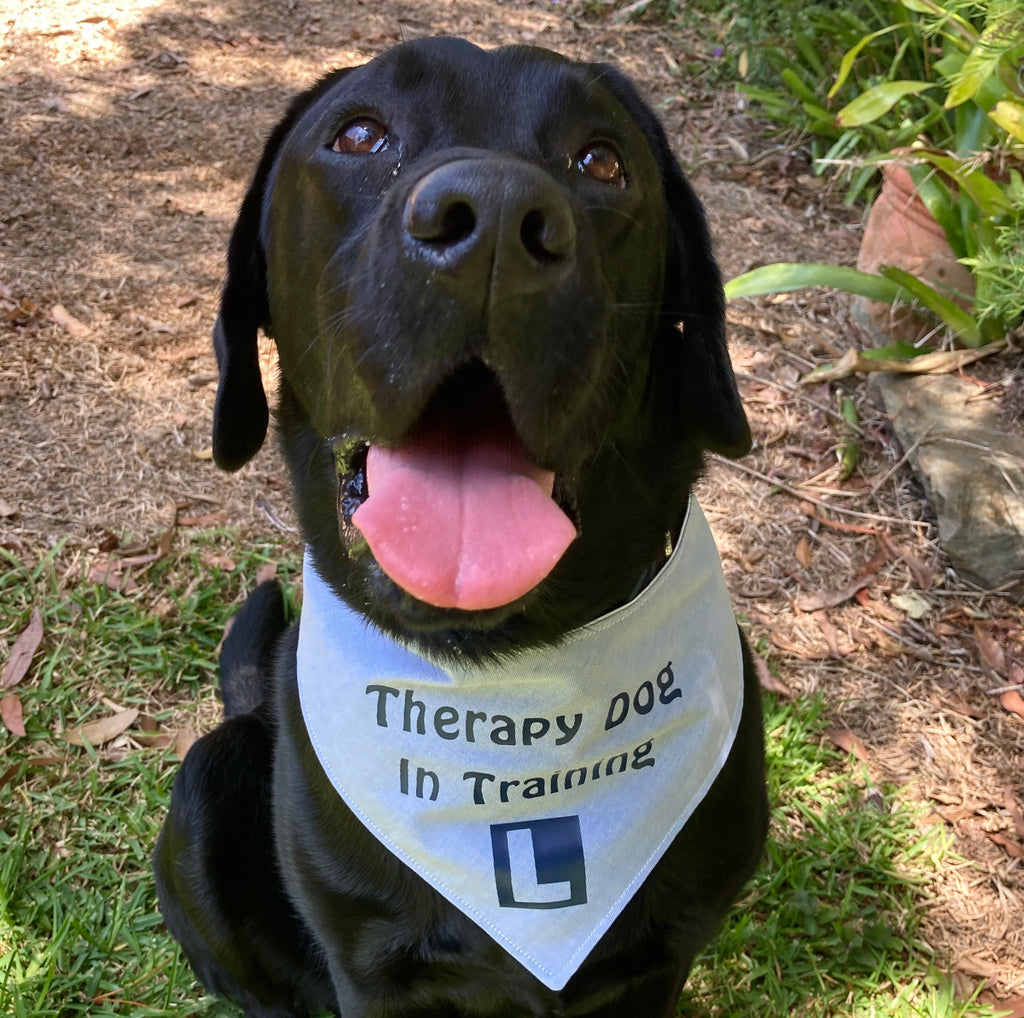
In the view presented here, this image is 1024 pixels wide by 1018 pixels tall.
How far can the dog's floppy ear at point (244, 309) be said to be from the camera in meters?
1.76

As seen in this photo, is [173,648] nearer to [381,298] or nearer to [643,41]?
[381,298]

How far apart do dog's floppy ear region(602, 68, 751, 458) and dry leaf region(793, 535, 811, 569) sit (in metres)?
1.54

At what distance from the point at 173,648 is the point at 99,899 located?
0.74 metres

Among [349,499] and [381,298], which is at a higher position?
[381,298]

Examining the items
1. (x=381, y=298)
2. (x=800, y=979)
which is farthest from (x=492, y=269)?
(x=800, y=979)

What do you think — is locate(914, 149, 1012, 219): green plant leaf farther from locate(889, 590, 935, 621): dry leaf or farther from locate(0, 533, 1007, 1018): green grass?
locate(0, 533, 1007, 1018): green grass

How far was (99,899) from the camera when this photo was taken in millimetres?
2297

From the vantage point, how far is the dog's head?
115 centimetres

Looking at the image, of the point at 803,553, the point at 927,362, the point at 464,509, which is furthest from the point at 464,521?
the point at 927,362

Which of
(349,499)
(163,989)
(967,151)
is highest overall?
(349,499)

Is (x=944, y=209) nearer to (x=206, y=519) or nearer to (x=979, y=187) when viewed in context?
(x=979, y=187)

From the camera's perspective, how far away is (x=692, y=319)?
5.70 feet

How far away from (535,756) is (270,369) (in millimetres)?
2324

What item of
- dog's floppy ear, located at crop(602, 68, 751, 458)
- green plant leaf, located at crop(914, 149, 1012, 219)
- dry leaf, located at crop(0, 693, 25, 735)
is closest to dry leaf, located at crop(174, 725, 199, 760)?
dry leaf, located at crop(0, 693, 25, 735)
